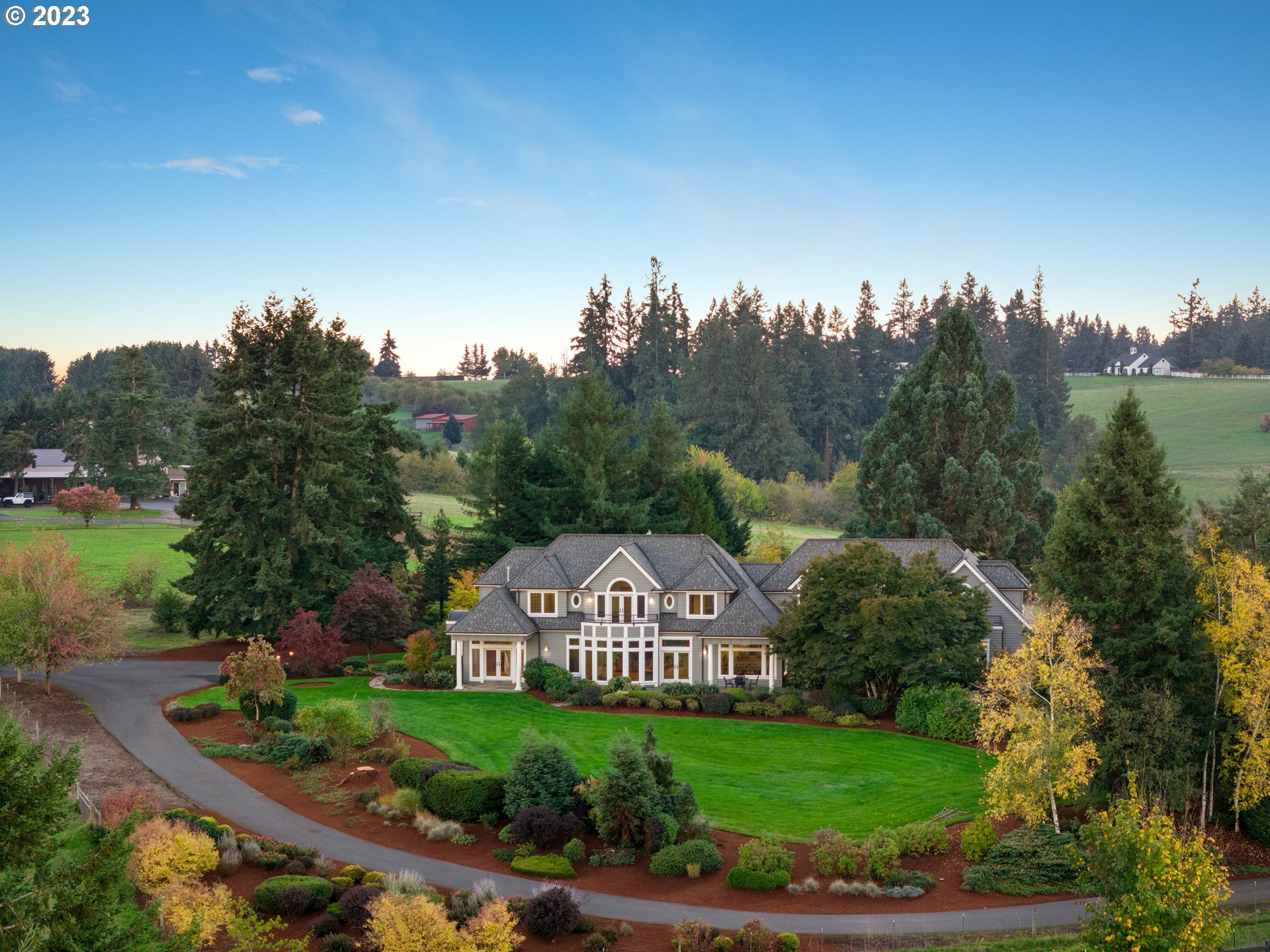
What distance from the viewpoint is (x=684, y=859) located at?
24859 mm

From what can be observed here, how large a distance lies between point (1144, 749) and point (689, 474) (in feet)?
128

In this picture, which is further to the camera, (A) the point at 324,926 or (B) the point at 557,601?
(B) the point at 557,601

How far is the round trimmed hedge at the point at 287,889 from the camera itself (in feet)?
72.4

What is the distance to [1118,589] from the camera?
2911cm

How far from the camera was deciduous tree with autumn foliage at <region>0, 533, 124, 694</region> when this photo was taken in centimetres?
3722

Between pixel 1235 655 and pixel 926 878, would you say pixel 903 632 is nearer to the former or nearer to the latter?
pixel 1235 655

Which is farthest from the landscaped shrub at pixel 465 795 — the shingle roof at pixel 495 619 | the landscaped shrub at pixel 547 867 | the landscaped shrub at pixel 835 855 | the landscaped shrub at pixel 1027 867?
the shingle roof at pixel 495 619

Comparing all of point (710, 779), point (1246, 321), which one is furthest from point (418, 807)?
point (1246, 321)

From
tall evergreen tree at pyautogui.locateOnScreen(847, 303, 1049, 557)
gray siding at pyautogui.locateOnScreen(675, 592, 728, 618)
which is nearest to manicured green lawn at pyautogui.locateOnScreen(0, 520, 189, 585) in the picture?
gray siding at pyautogui.locateOnScreen(675, 592, 728, 618)

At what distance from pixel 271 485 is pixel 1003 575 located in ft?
115

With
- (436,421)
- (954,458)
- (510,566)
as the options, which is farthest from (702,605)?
(436,421)

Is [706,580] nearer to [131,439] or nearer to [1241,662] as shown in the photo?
Result: [1241,662]

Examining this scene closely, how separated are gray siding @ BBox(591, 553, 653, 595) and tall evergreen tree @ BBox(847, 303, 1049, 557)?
22.1 metres

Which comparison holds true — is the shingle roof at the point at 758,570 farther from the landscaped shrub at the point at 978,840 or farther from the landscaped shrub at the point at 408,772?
the landscaped shrub at the point at 978,840
